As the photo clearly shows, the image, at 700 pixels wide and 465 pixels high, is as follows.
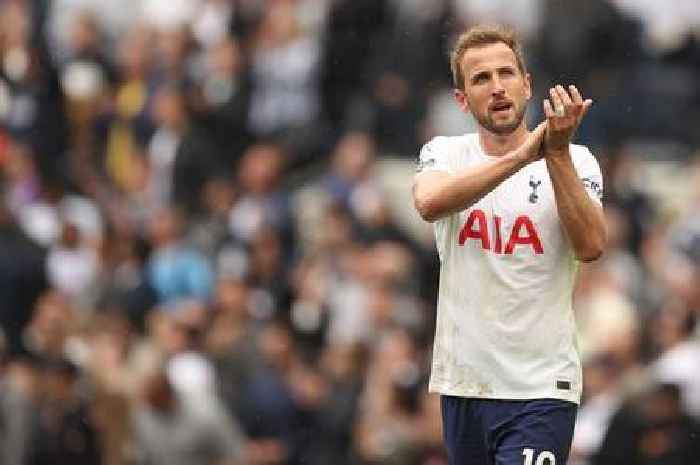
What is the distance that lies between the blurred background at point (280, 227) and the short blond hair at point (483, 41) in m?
4.96

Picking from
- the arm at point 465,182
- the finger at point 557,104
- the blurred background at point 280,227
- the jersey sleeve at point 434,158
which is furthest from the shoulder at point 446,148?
the blurred background at point 280,227

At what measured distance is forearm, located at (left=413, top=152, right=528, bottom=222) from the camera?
841 cm

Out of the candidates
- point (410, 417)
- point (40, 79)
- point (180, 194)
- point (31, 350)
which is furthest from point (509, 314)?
point (40, 79)

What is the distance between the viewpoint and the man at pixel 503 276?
8.74 meters

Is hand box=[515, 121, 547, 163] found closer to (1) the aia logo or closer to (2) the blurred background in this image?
(1) the aia logo

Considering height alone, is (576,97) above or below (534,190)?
above

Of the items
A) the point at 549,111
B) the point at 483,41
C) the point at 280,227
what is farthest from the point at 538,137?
the point at 280,227

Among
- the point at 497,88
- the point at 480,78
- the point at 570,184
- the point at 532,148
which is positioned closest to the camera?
the point at 532,148

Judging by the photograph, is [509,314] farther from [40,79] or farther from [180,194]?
[40,79]

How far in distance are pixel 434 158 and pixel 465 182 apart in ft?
1.53

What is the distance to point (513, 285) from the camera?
8914 millimetres

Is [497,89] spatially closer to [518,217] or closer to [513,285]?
[518,217]

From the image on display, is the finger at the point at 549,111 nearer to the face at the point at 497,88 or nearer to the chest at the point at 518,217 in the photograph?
the face at the point at 497,88

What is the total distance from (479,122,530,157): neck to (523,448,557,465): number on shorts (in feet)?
3.72
